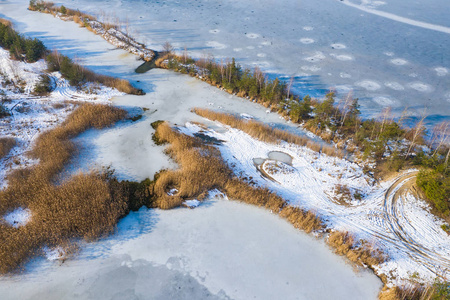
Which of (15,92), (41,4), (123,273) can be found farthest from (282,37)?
(41,4)

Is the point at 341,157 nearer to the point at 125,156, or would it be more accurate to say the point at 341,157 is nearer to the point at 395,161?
the point at 395,161

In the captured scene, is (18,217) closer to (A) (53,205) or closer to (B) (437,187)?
(A) (53,205)

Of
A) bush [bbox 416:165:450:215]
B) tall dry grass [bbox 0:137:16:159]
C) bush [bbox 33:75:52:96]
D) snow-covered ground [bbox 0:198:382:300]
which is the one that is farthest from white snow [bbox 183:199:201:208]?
bush [bbox 33:75:52:96]

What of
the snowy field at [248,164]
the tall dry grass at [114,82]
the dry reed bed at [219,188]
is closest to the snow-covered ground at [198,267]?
the snowy field at [248,164]

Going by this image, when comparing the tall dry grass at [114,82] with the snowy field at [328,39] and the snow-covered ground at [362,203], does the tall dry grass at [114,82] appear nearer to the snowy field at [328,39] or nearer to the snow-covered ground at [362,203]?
the snow-covered ground at [362,203]

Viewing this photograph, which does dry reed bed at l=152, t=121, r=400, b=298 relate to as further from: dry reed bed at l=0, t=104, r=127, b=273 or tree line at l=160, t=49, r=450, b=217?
tree line at l=160, t=49, r=450, b=217

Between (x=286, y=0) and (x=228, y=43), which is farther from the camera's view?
(x=286, y=0)
